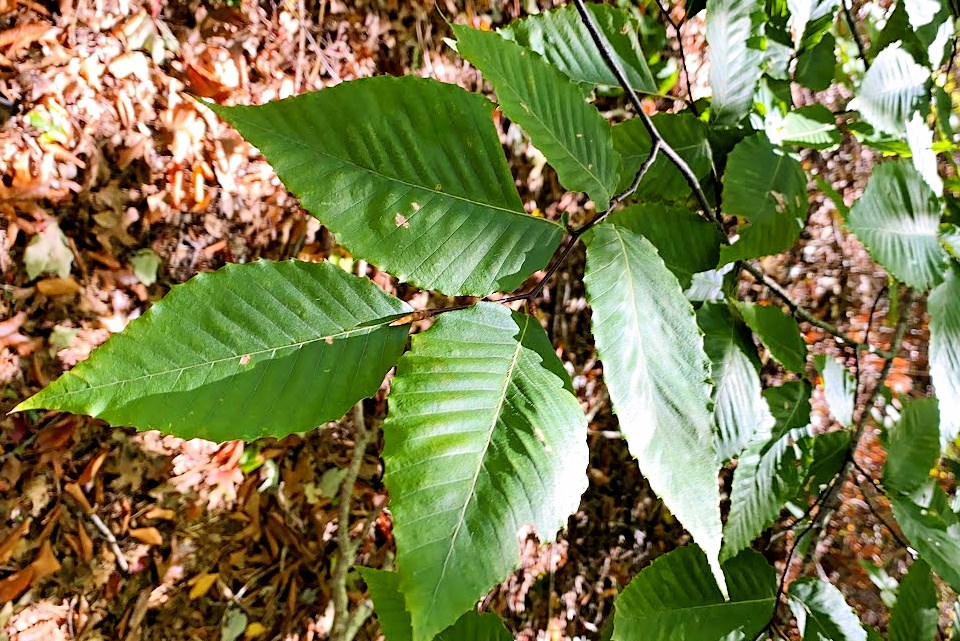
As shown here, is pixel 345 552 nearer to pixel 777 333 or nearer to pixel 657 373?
pixel 777 333

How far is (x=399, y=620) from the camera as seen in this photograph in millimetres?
1030

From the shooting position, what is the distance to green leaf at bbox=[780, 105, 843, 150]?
1.32m

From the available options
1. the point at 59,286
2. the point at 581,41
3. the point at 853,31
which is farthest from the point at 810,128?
the point at 59,286

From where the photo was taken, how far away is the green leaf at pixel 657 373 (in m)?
0.69

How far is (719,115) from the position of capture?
131 centimetres

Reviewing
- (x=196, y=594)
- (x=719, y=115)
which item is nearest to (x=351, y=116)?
(x=719, y=115)

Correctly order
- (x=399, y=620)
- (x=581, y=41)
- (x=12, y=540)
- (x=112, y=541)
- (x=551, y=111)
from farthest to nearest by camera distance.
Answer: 1. (x=112, y=541)
2. (x=12, y=540)
3. (x=581, y=41)
4. (x=399, y=620)
5. (x=551, y=111)

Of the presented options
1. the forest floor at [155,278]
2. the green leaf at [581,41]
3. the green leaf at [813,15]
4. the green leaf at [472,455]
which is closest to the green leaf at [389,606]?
the green leaf at [472,455]

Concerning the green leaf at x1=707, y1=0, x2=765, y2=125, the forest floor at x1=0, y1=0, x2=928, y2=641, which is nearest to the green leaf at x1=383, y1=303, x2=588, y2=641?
the green leaf at x1=707, y1=0, x2=765, y2=125

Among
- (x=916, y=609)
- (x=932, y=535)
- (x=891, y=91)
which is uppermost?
(x=891, y=91)

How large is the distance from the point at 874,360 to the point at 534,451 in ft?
9.52

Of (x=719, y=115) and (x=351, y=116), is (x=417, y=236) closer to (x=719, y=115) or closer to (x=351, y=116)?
(x=351, y=116)

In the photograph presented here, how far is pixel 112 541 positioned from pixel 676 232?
1858 mm

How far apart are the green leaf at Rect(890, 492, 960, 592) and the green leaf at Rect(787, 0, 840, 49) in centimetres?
112
